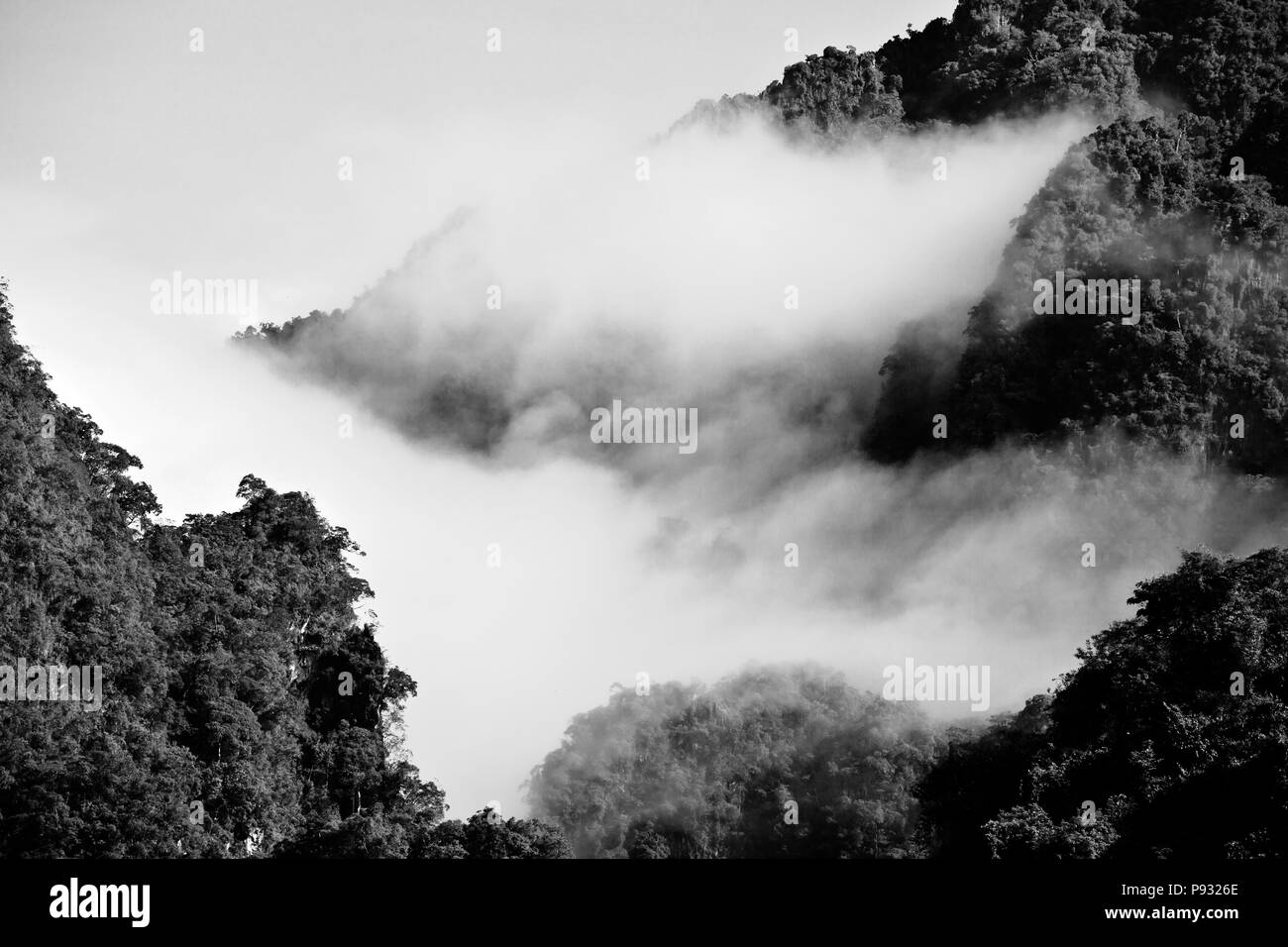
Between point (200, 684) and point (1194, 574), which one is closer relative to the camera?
point (1194, 574)

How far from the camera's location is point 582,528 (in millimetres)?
85188

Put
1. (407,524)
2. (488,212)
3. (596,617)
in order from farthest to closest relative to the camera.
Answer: (488,212)
(407,524)
(596,617)

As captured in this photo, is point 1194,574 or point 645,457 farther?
point 645,457

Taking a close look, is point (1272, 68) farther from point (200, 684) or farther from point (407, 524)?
point (200, 684)

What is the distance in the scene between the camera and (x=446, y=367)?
95.2 meters

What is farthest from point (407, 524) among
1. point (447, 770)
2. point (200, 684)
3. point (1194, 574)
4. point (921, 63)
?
point (1194, 574)

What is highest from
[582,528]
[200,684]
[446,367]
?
[446,367]

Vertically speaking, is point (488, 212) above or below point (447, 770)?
above

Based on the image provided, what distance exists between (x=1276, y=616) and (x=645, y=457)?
45.1 meters
